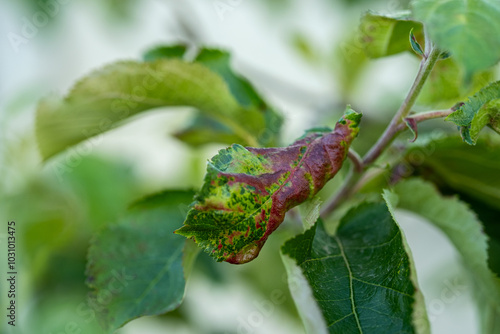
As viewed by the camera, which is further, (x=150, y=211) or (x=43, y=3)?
(x=43, y=3)

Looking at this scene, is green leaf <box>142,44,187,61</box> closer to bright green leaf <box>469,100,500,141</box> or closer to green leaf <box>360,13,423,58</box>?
green leaf <box>360,13,423,58</box>

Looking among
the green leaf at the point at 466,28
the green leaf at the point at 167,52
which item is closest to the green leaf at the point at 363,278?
the green leaf at the point at 466,28

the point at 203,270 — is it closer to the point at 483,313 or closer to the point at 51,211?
the point at 51,211

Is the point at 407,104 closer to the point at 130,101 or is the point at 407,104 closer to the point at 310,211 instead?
the point at 310,211

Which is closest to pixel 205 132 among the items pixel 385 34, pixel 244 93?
pixel 244 93

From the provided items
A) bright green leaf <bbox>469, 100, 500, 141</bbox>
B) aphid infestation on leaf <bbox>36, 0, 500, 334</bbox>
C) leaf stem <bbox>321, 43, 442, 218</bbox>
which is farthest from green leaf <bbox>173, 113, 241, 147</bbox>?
bright green leaf <bbox>469, 100, 500, 141</bbox>

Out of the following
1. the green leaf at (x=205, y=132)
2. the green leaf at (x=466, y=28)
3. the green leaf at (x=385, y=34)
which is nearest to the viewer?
the green leaf at (x=466, y=28)

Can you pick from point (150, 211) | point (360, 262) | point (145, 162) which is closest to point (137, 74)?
point (150, 211)

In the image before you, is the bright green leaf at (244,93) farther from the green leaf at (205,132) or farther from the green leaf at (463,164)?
the green leaf at (463,164)

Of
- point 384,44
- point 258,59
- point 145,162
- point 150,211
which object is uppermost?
point 384,44
